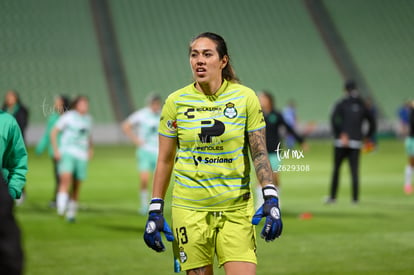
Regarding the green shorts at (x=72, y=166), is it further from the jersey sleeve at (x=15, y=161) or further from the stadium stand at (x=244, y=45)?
the stadium stand at (x=244, y=45)

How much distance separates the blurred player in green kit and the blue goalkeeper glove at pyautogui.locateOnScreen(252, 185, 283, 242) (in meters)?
8.79

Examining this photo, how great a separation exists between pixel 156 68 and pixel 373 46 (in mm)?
15296

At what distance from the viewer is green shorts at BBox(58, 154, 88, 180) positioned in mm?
13430

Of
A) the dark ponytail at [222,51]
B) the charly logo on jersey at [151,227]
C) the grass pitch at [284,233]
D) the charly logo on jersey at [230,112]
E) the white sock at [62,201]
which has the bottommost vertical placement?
the grass pitch at [284,233]

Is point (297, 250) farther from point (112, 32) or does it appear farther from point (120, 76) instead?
point (112, 32)

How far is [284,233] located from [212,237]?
22.0 feet

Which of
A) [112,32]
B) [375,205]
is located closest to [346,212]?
[375,205]

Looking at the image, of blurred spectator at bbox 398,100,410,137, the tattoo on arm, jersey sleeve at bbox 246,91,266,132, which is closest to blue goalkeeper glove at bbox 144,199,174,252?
the tattoo on arm

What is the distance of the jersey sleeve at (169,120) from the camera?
5.11 m

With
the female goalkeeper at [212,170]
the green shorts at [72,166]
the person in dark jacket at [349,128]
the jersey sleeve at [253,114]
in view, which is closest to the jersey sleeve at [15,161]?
the female goalkeeper at [212,170]

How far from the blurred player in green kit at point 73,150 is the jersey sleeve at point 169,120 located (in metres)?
8.48

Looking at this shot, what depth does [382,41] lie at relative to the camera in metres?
47.4

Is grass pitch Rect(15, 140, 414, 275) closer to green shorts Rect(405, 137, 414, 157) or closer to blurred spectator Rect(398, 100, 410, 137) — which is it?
green shorts Rect(405, 137, 414, 157)

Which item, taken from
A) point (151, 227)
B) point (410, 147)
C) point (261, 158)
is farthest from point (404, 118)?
point (151, 227)
